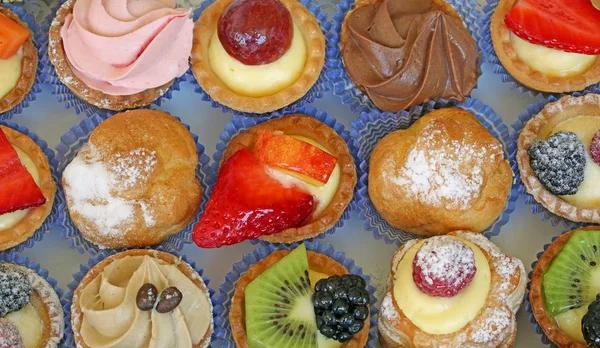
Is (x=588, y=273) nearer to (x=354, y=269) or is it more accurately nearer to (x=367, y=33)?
(x=354, y=269)

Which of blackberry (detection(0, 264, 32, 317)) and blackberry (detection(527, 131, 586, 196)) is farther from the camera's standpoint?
blackberry (detection(527, 131, 586, 196))

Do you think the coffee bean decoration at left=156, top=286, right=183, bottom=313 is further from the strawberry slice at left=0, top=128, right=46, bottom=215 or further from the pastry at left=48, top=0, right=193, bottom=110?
the pastry at left=48, top=0, right=193, bottom=110

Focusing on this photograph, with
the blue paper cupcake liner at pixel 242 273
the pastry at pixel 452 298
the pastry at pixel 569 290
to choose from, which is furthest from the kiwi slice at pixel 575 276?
the blue paper cupcake liner at pixel 242 273

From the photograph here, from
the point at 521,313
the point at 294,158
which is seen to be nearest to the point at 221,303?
the point at 294,158

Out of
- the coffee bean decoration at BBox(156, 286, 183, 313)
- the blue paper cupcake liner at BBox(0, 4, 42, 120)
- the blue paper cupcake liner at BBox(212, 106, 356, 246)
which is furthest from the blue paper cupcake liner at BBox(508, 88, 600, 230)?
the blue paper cupcake liner at BBox(0, 4, 42, 120)

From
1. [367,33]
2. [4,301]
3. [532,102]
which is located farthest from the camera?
[532,102]

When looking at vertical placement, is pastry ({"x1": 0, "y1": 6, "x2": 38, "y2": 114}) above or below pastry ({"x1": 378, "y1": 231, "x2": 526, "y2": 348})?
above

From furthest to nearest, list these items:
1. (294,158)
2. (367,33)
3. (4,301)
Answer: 1. (367,33)
2. (294,158)
3. (4,301)
